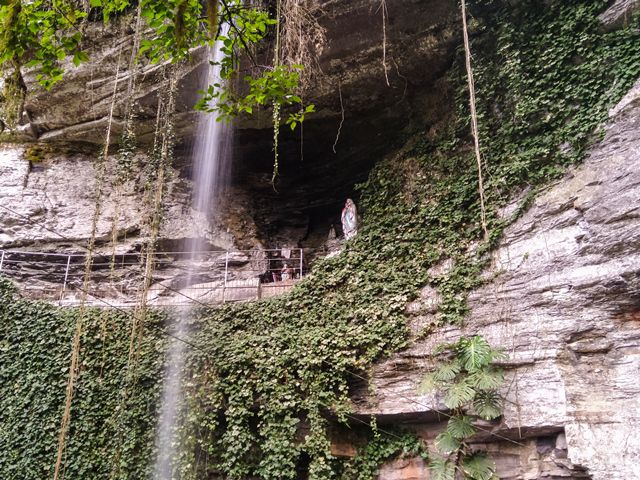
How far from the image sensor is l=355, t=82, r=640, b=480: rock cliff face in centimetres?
479

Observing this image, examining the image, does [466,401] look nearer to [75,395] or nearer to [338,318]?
[338,318]

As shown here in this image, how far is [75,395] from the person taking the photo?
7199mm

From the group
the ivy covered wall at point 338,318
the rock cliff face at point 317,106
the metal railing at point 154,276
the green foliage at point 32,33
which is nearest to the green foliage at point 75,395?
the ivy covered wall at point 338,318

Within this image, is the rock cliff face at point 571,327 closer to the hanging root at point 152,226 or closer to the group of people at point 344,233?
the group of people at point 344,233

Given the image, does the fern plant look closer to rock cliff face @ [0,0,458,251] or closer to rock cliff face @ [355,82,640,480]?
rock cliff face @ [355,82,640,480]

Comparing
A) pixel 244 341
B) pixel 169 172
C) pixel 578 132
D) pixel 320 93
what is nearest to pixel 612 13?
pixel 578 132

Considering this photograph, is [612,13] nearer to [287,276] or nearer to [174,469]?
[287,276]

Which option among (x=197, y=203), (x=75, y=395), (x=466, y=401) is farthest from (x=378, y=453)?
(x=197, y=203)

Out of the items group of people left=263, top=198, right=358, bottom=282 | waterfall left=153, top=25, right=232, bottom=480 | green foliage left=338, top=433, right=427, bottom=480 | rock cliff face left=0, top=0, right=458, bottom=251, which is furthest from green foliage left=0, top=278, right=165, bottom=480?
rock cliff face left=0, top=0, right=458, bottom=251

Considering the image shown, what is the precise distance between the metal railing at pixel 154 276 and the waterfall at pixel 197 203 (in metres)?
0.26

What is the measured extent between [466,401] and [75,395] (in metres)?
5.69

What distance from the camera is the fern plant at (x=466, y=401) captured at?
16.9ft

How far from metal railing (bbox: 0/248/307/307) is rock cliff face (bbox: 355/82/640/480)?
371cm

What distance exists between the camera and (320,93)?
8.30 metres
